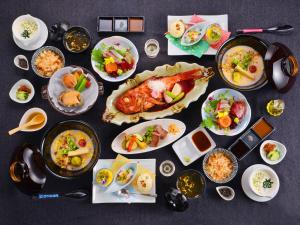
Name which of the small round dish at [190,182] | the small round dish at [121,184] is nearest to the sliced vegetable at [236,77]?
the small round dish at [190,182]

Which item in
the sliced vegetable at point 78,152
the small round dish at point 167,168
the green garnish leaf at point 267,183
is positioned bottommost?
the green garnish leaf at point 267,183

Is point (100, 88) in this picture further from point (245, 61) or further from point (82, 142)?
point (245, 61)

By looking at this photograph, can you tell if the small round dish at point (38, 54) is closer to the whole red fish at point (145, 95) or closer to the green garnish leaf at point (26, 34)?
the green garnish leaf at point (26, 34)

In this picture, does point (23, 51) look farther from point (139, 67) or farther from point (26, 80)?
point (139, 67)

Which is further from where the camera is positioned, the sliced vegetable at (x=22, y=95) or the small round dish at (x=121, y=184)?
the sliced vegetable at (x=22, y=95)

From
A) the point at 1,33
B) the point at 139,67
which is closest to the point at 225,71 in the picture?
the point at 139,67

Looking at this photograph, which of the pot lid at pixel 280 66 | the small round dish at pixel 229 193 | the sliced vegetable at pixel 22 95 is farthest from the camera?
the sliced vegetable at pixel 22 95

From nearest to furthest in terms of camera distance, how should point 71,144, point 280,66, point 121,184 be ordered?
point 280,66 < point 121,184 < point 71,144

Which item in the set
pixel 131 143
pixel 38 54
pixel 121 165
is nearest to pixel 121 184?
pixel 121 165
